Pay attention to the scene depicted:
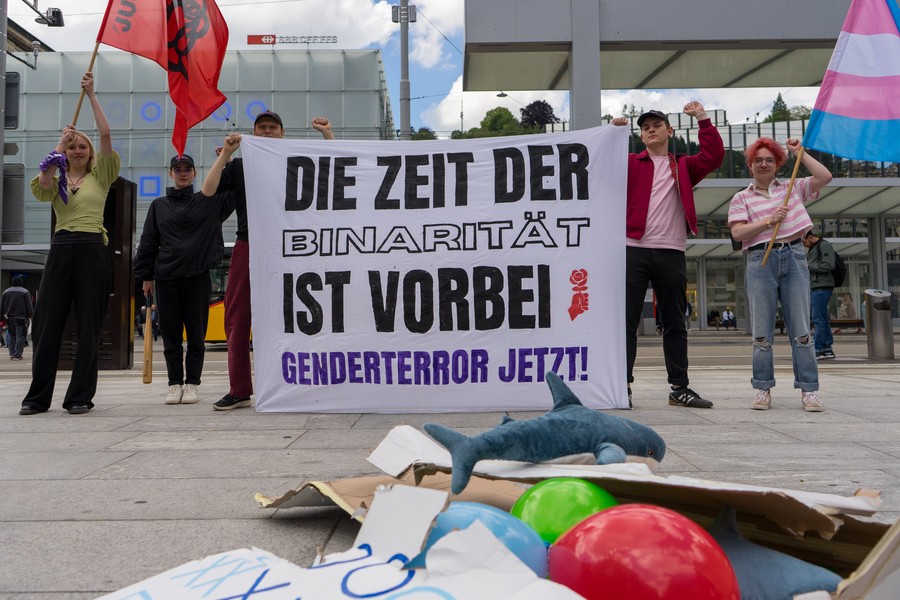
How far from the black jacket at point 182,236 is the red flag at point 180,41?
41 cm

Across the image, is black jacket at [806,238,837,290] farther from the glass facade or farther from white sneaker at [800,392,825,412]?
the glass facade

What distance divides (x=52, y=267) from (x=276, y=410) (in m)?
1.73

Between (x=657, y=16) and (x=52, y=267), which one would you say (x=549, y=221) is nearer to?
(x=52, y=267)

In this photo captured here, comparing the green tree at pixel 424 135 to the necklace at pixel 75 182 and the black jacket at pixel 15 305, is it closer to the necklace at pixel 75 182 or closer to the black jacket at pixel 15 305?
the black jacket at pixel 15 305

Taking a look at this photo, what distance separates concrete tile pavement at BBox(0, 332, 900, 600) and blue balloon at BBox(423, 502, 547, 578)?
1.82 feet

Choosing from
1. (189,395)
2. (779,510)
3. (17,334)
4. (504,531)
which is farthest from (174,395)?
(17,334)

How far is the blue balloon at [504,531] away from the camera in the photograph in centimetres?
129

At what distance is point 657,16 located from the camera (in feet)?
28.4

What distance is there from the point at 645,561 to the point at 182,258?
4.39 m

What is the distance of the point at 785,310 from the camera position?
15.1ft

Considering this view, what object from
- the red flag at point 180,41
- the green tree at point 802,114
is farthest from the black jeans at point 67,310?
the green tree at point 802,114

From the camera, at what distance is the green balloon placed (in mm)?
1461

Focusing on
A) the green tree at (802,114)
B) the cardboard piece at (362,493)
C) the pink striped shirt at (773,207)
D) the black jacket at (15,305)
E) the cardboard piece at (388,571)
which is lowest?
the cardboard piece at (362,493)

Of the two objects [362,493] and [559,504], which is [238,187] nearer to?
[362,493]
